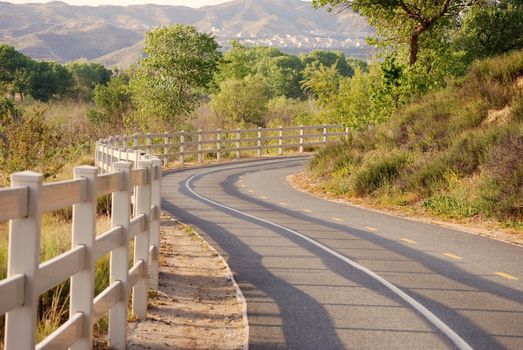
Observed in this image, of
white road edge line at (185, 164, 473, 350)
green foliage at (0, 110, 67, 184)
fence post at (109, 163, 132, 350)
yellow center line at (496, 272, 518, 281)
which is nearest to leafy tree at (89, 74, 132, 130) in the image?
green foliage at (0, 110, 67, 184)

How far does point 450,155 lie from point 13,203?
65.0ft

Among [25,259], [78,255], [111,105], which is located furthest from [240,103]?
[25,259]

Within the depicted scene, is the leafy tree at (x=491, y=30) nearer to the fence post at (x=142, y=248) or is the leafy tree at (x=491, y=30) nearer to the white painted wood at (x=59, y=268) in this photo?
the fence post at (x=142, y=248)

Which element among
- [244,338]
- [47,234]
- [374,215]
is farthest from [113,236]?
[374,215]

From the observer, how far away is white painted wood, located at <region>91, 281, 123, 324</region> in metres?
6.92

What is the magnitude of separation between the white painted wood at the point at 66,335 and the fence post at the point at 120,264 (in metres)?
1.36

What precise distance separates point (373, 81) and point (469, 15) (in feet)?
Answer: 20.9

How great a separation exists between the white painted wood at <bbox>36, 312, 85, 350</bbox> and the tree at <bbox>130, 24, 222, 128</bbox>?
52.2 metres

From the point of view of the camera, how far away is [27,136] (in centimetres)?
2172

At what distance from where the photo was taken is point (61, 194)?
5.73m

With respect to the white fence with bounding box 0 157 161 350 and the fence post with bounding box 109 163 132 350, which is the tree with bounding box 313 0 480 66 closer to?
the white fence with bounding box 0 157 161 350

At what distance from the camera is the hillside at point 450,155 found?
65.1 feet

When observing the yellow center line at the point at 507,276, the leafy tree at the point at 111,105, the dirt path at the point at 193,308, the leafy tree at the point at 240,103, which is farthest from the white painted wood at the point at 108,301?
the leafy tree at the point at 240,103

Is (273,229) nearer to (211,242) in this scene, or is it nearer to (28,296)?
(211,242)
